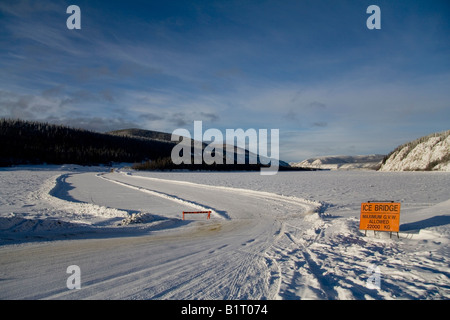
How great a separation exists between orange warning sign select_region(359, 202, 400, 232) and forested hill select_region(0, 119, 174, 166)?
3057 inches

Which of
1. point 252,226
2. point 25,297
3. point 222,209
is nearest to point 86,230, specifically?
point 25,297

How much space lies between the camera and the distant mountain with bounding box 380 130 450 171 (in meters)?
46.9

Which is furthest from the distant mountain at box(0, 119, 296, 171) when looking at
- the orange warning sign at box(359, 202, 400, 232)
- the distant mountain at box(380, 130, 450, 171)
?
the orange warning sign at box(359, 202, 400, 232)

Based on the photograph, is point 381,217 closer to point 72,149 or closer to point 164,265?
point 164,265

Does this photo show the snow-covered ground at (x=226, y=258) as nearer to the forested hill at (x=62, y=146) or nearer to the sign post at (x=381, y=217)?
the sign post at (x=381, y=217)

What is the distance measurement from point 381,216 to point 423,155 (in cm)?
5567

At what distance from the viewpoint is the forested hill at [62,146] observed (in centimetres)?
8362

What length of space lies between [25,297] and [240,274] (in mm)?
3187

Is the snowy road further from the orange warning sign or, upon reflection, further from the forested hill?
the forested hill

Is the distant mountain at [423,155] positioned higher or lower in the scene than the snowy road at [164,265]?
higher

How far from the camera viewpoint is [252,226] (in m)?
9.29

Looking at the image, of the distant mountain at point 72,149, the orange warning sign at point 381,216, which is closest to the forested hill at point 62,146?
the distant mountain at point 72,149
